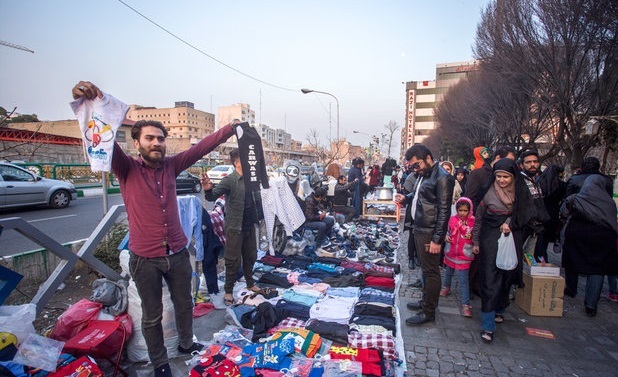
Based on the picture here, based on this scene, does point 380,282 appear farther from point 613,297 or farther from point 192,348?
point 613,297

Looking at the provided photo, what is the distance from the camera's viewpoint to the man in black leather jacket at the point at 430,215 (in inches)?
139

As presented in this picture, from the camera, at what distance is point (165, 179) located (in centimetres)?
267

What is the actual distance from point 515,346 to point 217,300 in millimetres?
3640

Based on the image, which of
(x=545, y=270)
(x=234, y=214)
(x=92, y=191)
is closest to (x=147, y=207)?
(x=234, y=214)

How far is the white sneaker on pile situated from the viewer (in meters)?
4.23

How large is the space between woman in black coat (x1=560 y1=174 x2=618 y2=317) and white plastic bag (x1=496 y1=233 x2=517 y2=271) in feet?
5.09

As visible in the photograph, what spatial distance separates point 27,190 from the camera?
424 inches

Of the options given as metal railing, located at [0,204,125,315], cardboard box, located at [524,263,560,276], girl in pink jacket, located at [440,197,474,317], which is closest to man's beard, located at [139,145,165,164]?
metal railing, located at [0,204,125,315]

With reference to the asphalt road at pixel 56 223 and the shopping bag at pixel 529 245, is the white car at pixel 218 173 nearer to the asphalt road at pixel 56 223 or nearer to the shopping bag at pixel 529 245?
the asphalt road at pixel 56 223

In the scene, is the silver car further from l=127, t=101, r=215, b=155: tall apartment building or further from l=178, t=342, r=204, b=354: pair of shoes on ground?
l=127, t=101, r=215, b=155: tall apartment building

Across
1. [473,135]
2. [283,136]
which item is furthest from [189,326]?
[283,136]

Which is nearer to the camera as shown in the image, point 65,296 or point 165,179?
point 165,179

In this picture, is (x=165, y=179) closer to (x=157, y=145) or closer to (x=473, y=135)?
(x=157, y=145)

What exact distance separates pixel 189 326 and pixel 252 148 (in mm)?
1988
